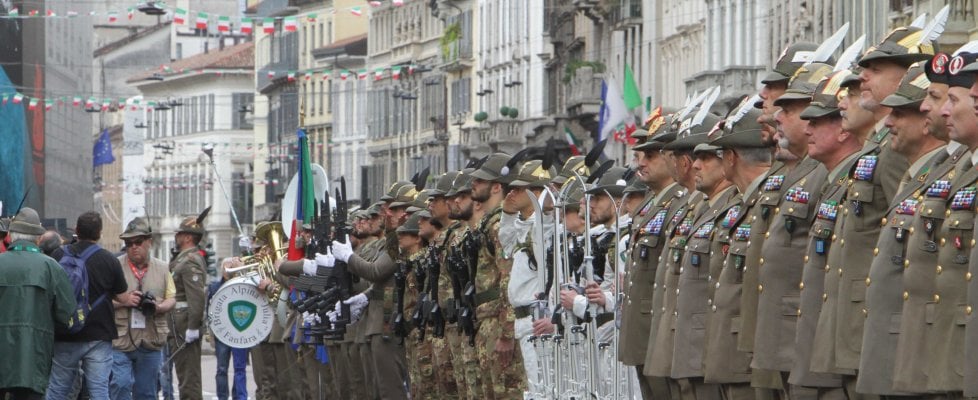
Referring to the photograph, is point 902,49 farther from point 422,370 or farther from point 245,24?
point 245,24

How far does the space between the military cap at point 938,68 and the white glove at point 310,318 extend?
14.3 m

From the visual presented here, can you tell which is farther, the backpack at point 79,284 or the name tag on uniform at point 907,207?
the backpack at point 79,284

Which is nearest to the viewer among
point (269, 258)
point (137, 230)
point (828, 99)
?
point (828, 99)

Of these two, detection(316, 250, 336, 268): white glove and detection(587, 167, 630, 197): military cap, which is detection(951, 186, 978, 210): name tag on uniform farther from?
detection(316, 250, 336, 268): white glove

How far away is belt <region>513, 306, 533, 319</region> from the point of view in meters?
17.5

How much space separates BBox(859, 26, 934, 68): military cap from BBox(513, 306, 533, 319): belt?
688 cm

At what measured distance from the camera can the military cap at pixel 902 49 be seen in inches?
420

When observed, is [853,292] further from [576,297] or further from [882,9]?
[882,9]

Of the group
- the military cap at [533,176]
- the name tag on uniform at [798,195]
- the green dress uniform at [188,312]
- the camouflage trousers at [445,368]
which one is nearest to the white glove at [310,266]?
the camouflage trousers at [445,368]

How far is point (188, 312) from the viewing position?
2648 centimetres

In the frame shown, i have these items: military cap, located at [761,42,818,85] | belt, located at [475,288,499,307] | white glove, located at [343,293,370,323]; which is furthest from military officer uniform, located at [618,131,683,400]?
white glove, located at [343,293,370,323]

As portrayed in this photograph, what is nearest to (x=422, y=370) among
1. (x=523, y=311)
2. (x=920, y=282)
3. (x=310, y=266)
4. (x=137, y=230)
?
(x=310, y=266)

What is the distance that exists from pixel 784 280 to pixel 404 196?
12021 mm

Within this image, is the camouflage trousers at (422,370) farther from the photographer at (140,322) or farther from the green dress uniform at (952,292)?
the green dress uniform at (952,292)
